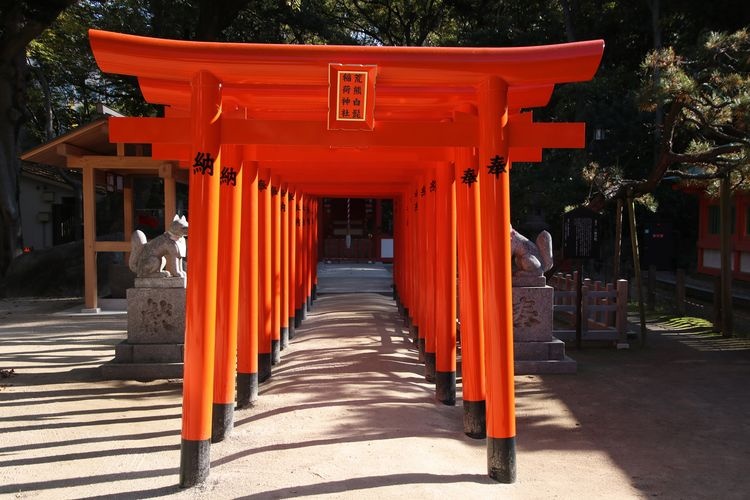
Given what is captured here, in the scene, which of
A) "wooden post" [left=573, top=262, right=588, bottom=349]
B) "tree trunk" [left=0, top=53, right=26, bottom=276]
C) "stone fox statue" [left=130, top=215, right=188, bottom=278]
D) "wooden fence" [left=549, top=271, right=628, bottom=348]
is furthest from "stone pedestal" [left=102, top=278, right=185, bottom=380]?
"tree trunk" [left=0, top=53, right=26, bottom=276]

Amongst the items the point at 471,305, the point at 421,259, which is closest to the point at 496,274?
the point at 471,305

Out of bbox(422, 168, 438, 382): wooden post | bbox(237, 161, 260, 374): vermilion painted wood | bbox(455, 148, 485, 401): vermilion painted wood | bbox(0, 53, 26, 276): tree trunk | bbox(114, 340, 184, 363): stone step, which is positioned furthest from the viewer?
bbox(0, 53, 26, 276): tree trunk

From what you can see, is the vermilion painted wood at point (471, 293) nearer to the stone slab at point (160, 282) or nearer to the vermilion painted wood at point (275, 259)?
the vermilion painted wood at point (275, 259)

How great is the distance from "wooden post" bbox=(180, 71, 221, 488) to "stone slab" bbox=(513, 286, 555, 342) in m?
4.96

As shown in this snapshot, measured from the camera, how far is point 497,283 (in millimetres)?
4473

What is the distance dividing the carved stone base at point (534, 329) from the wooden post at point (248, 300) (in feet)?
11.4

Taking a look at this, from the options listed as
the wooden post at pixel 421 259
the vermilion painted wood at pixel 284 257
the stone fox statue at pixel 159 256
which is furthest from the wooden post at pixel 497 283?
the vermilion painted wood at pixel 284 257

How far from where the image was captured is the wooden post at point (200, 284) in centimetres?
433

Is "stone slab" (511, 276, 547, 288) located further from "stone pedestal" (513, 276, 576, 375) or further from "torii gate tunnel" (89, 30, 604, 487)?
"torii gate tunnel" (89, 30, 604, 487)

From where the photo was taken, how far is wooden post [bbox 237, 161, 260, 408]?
21.2 feet

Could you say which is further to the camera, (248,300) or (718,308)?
(718,308)

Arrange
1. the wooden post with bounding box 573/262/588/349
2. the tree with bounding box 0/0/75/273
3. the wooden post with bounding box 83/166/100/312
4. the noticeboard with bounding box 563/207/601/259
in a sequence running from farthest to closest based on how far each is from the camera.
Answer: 1. the tree with bounding box 0/0/75/273
2. the wooden post with bounding box 83/166/100/312
3. the noticeboard with bounding box 563/207/601/259
4. the wooden post with bounding box 573/262/588/349

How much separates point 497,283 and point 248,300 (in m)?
2.86

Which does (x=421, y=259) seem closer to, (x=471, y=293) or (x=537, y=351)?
(x=537, y=351)
